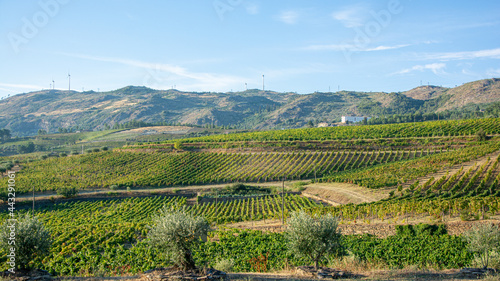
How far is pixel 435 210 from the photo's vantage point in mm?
36719

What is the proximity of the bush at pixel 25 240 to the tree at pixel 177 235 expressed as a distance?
19.7 ft

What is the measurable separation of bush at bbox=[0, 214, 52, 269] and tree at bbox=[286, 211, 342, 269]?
12667 millimetres

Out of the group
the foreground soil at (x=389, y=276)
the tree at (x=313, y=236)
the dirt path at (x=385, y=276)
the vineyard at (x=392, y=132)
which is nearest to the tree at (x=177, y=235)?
the dirt path at (x=385, y=276)

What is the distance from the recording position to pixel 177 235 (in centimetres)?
1698

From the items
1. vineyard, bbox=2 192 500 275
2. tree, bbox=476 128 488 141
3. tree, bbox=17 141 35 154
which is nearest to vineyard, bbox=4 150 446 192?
tree, bbox=476 128 488 141

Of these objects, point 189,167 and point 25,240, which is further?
point 189,167

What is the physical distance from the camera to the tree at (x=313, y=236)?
18516 millimetres

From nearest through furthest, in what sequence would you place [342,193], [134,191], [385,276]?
[385,276] < [342,193] < [134,191]

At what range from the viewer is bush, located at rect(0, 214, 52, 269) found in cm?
1794

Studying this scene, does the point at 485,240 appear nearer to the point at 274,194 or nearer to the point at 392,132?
the point at 274,194

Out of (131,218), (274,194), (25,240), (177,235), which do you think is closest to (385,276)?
(177,235)

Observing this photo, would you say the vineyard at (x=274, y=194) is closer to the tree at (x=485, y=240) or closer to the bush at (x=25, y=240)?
the tree at (x=485, y=240)

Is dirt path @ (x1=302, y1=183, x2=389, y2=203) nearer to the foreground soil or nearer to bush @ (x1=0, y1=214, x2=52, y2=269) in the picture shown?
the foreground soil

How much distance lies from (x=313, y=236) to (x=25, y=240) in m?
Result: 14.1
